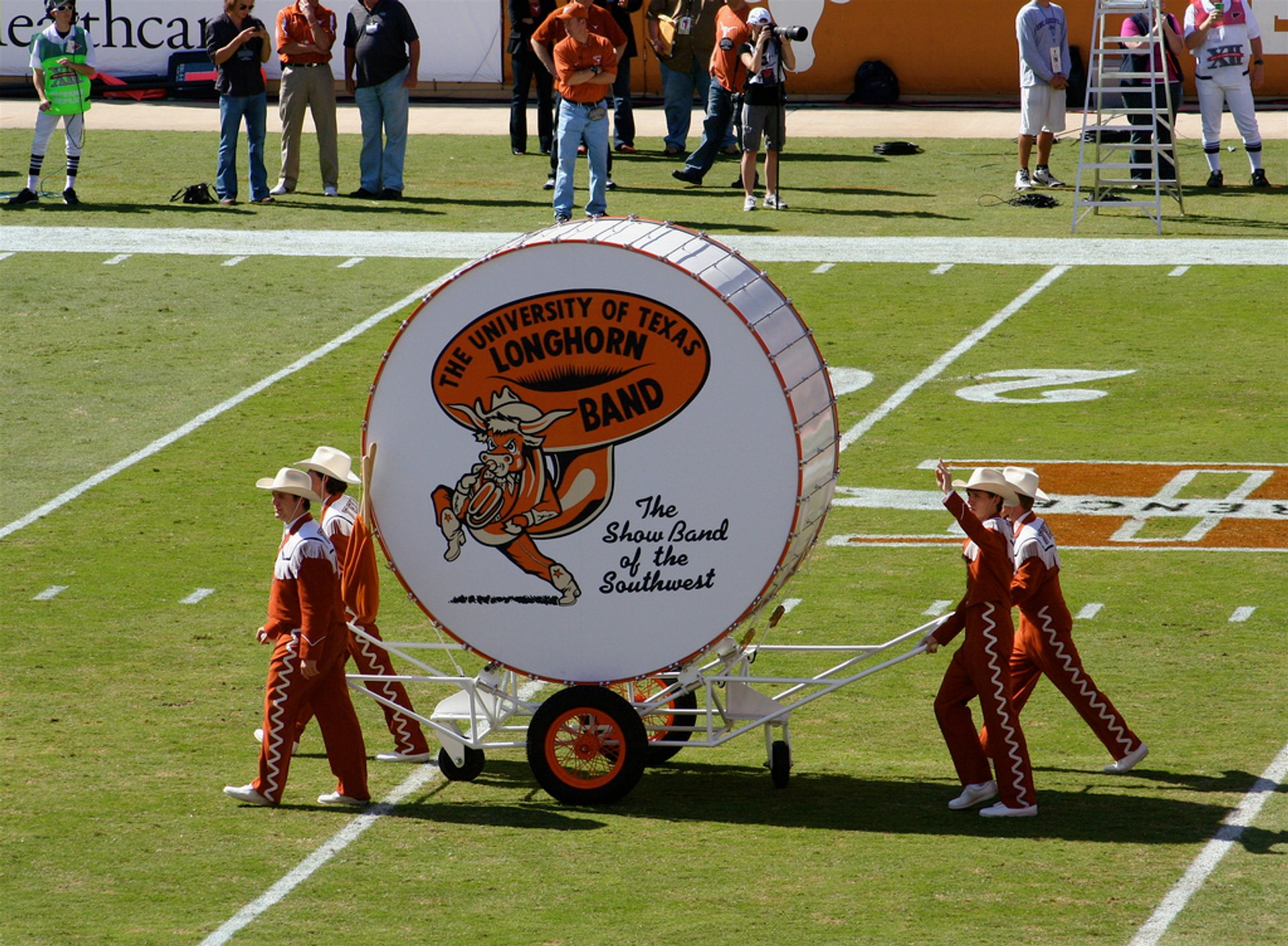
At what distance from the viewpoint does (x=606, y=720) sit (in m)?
9.91

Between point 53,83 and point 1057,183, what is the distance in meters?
12.1

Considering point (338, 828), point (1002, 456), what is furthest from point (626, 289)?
point (1002, 456)

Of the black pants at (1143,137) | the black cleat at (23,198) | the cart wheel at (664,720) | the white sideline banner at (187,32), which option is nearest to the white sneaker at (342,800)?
the cart wheel at (664,720)

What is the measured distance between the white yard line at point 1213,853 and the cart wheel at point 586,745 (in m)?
2.54

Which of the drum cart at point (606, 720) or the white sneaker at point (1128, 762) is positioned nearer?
the drum cart at point (606, 720)

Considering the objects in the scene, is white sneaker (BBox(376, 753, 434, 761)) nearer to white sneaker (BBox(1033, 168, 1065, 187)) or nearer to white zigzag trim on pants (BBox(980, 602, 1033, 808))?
white zigzag trim on pants (BBox(980, 602, 1033, 808))

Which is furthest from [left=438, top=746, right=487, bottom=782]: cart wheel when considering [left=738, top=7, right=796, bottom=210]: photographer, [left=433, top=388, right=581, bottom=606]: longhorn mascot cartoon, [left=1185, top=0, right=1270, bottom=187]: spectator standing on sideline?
[left=1185, top=0, right=1270, bottom=187]: spectator standing on sideline

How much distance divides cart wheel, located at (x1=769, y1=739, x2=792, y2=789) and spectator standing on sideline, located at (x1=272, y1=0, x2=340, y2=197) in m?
16.0

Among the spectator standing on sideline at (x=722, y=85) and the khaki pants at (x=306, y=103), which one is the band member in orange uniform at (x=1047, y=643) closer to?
the spectator standing on sideline at (x=722, y=85)

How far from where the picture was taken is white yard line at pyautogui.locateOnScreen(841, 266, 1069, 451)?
17.6m

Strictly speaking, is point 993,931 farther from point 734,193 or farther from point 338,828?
point 734,193

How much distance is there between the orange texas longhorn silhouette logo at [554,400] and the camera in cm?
989

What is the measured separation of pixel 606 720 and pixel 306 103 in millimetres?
16959

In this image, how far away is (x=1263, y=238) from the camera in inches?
914
